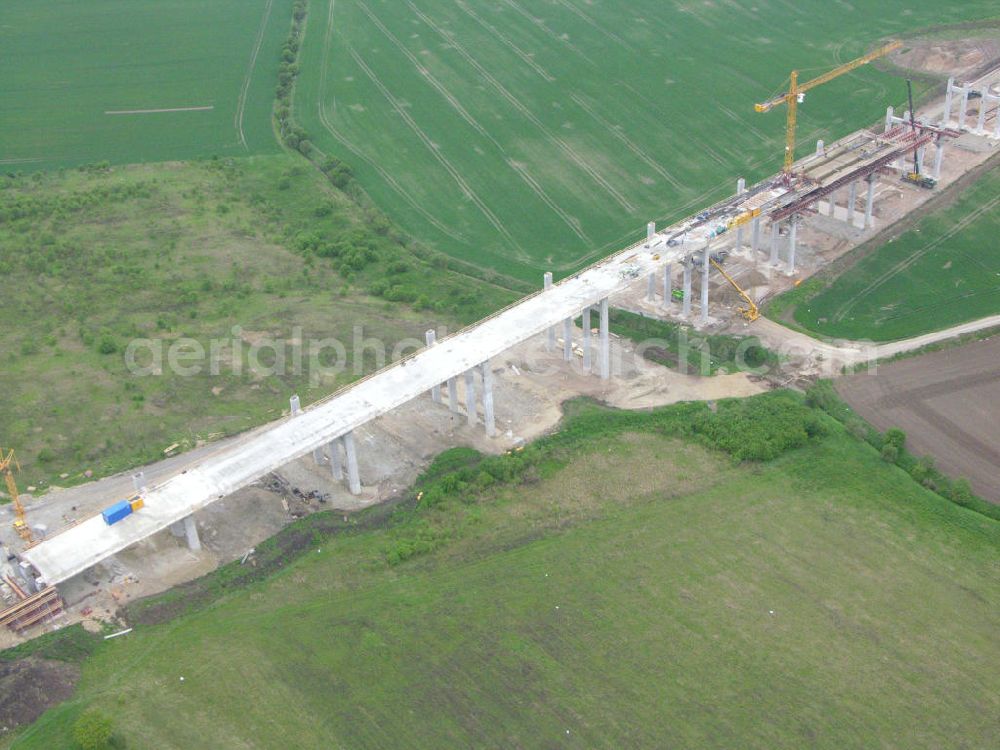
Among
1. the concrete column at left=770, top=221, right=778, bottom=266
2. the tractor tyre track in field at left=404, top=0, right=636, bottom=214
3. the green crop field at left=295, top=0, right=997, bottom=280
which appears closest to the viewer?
the concrete column at left=770, top=221, right=778, bottom=266

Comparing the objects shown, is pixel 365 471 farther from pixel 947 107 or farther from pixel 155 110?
pixel 947 107

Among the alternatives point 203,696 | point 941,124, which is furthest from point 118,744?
point 941,124

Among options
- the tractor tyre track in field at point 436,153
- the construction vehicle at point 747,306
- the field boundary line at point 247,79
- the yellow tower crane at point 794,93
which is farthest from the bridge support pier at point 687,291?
the field boundary line at point 247,79

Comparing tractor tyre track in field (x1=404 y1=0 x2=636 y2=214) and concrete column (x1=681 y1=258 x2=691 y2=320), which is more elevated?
tractor tyre track in field (x1=404 y1=0 x2=636 y2=214)

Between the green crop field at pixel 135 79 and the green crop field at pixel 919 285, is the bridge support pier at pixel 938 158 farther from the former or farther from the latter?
the green crop field at pixel 135 79

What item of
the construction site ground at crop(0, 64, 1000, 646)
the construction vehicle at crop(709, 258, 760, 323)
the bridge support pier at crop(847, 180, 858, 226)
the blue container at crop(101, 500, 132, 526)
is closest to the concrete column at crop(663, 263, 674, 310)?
the construction site ground at crop(0, 64, 1000, 646)

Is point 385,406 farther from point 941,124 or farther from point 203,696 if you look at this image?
point 941,124

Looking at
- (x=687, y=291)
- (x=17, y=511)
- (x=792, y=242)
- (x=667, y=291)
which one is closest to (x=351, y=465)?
(x=17, y=511)

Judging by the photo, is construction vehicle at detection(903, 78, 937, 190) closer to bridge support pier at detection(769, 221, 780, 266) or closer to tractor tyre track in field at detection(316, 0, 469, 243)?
bridge support pier at detection(769, 221, 780, 266)
